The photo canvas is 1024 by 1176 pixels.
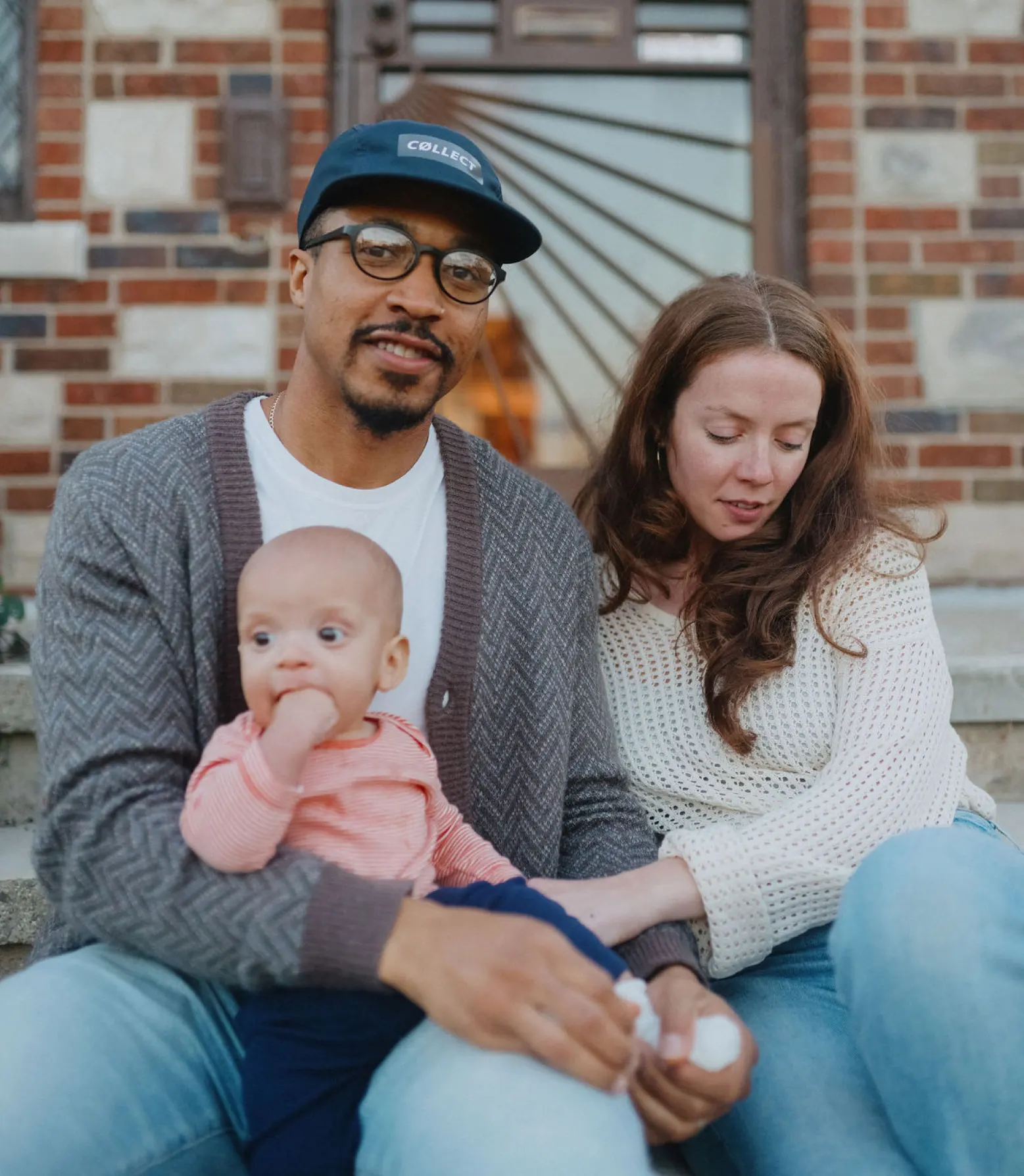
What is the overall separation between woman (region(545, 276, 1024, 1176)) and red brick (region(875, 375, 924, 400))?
1.41 meters

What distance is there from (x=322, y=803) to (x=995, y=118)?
296 centimetres

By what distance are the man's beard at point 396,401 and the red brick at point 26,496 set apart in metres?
1.86

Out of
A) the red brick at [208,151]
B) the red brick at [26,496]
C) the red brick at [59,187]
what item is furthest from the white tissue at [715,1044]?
the red brick at [59,187]

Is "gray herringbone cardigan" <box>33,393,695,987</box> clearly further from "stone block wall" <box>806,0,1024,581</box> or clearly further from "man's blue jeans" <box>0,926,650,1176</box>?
"stone block wall" <box>806,0,1024,581</box>

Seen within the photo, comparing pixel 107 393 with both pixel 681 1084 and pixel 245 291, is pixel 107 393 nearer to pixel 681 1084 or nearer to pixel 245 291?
pixel 245 291

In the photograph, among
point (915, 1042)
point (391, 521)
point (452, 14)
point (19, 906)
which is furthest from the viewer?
point (452, 14)

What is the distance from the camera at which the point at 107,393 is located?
3.20m

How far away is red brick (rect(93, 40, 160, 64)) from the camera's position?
3.19m

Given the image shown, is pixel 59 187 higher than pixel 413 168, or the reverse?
pixel 59 187

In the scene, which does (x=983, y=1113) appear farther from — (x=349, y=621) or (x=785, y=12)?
(x=785, y=12)

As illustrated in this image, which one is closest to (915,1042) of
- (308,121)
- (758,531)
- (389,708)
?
(389,708)

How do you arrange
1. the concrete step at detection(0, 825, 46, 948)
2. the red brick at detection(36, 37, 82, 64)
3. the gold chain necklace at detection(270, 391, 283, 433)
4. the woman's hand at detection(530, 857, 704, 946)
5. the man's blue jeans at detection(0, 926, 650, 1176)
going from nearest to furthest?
the man's blue jeans at detection(0, 926, 650, 1176) → the woman's hand at detection(530, 857, 704, 946) → the gold chain necklace at detection(270, 391, 283, 433) → the concrete step at detection(0, 825, 46, 948) → the red brick at detection(36, 37, 82, 64)

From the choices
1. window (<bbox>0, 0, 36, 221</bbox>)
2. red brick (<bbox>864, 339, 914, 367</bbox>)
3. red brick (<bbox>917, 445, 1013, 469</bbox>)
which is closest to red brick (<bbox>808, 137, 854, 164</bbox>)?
red brick (<bbox>864, 339, 914, 367</bbox>)

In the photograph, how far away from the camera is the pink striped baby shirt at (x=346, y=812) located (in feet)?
3.98
